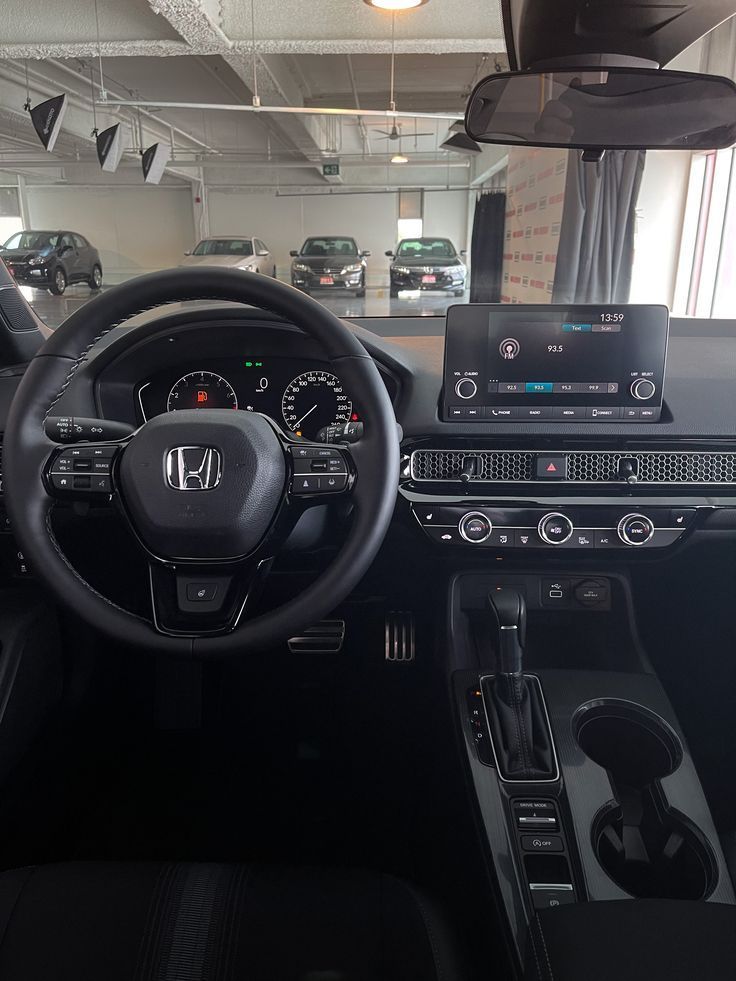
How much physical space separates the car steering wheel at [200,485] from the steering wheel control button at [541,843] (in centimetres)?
68

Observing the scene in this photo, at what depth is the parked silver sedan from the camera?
49.7 inches

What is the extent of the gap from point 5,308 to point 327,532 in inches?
36.3

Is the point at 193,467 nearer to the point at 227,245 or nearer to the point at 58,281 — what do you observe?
the point at 58,281

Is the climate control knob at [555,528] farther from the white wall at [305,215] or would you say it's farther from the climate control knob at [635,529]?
the white wall at [305,215]

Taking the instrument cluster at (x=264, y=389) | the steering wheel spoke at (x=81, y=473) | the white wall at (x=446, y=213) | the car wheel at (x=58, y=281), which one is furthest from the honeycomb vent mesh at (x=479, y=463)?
the white wall at (x=446, y=213)

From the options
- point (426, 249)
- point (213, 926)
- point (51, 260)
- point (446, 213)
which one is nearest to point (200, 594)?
point (213, 926)

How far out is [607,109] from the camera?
162cm

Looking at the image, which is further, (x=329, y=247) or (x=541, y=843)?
(x=329, y=247)

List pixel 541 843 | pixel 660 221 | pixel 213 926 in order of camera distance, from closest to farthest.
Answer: pixel 213 926 → pixel 541 843 → pixel 660 221

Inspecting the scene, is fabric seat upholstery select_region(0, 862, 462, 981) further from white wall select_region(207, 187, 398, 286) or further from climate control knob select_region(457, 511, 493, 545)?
white wall select_region(207, 187, 398, 286)

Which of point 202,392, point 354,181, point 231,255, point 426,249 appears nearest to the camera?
point 202,392

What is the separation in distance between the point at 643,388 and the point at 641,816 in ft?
2.93

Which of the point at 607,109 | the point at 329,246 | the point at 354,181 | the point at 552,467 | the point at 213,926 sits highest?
the point at 354,181

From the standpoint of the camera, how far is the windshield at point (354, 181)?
462 centimetres
